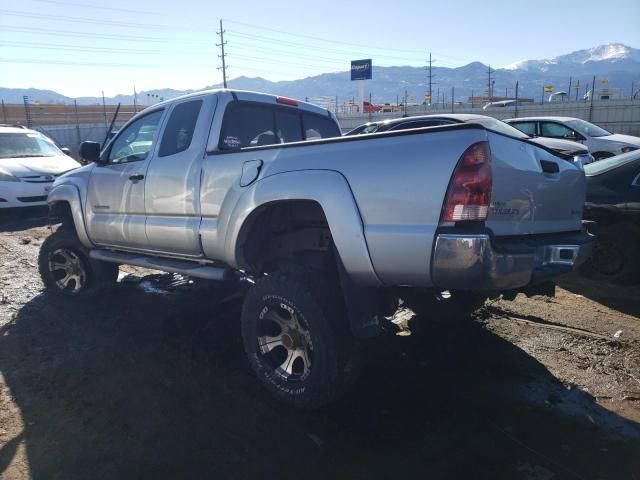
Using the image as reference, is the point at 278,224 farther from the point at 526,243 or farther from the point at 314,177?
the point at 526,243

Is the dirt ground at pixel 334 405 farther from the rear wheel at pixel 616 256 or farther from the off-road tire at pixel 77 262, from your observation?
the rear wheel at pixel 616 256

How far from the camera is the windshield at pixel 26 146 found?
10438 mm

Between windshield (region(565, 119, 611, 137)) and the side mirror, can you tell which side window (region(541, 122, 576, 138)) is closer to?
windshield (region(565, 119, 611, 137))

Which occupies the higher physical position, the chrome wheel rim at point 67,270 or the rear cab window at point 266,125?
the rear cab window at point 266,125

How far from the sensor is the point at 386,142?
2.70m

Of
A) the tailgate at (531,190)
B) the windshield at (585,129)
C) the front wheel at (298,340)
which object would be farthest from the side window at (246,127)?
the windshield at (585,129)

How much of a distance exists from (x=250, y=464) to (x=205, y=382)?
1015 millimetres

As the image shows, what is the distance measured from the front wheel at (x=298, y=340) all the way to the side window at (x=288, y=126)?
5.60ft

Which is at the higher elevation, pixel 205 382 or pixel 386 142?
pixel 386 142

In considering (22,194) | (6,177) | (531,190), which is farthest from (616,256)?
(6,177)

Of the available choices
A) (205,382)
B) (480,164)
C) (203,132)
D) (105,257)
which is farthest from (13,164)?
(480,164)

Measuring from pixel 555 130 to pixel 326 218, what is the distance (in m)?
11.7

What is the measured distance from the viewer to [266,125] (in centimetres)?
434

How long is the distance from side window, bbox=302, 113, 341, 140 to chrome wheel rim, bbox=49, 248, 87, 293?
2981 mm
